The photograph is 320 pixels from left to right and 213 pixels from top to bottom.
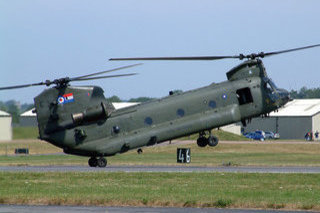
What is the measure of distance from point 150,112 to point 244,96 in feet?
19.2

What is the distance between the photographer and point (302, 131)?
5797 inches

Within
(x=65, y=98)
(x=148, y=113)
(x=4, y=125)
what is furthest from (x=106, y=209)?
(x=4, y=125)

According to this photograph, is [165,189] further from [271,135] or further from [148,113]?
[271,135]

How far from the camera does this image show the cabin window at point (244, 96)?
138 feet

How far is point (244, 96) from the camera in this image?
1662 inches

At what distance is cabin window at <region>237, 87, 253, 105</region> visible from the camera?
138 ft

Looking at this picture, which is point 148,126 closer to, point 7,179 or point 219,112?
point 219,112

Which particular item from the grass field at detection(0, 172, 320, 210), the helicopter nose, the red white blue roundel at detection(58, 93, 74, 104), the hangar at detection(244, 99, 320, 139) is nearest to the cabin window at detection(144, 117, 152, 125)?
the grass field at detection(0, 172, 320, 210)

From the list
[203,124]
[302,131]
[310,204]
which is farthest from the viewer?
[302,131]

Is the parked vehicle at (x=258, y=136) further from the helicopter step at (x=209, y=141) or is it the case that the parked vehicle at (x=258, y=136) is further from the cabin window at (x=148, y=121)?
the cabin window at (x=148, y=121)

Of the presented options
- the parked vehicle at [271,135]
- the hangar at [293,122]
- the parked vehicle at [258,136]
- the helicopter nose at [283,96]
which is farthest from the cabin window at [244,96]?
the hangar at [293,122]

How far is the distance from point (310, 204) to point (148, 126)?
14.9 meters

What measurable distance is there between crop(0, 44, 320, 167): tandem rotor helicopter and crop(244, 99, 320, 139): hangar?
10523 cm

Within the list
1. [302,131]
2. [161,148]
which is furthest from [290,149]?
[302,131]
